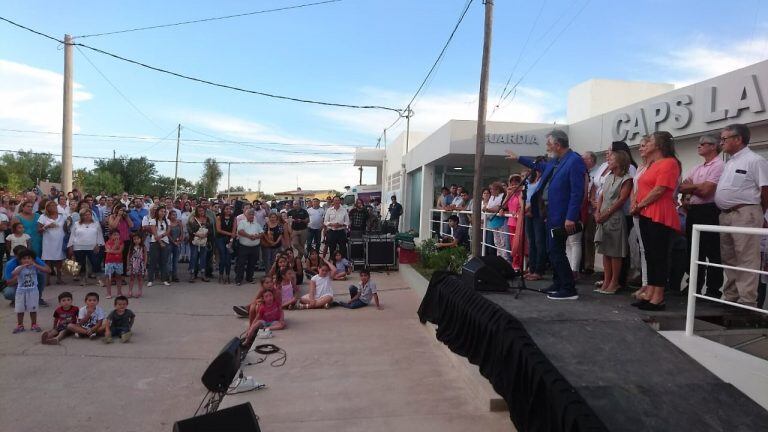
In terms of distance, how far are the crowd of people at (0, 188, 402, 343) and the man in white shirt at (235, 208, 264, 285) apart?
2 centimetres

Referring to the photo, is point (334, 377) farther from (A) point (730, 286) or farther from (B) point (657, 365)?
(A) point (730, 286)

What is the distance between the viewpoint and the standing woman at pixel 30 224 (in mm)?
9508

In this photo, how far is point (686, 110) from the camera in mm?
7871

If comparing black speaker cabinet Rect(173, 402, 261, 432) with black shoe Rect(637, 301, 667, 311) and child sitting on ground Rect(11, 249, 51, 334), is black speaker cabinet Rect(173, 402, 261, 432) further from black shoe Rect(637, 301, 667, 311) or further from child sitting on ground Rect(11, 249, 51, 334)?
child sitting on ground Rect(11, 249, 51, 334)

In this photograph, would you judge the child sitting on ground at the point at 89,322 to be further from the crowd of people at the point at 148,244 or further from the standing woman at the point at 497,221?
the standing woman at the point at 497,221

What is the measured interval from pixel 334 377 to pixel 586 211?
3.50 m

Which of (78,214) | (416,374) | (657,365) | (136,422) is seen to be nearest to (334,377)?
(416,374)

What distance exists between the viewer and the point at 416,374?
17.6 feet

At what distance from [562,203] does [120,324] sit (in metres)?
5.98

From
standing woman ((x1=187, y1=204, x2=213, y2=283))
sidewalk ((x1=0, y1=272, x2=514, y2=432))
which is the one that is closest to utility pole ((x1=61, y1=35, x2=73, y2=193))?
standing woman ((x1=187, y1=204, x2=213, y2=283))

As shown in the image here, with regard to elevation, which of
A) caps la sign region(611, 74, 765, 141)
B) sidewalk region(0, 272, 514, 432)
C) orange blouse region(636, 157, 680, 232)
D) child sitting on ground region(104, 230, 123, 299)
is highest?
caps la sign region(611, 74, 765, 141)

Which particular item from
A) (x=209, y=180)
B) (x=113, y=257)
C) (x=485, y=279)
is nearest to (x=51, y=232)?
(x=113, y=257)

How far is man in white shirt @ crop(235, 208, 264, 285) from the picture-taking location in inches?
432

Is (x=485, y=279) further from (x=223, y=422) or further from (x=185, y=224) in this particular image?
(x=185, y=224)
